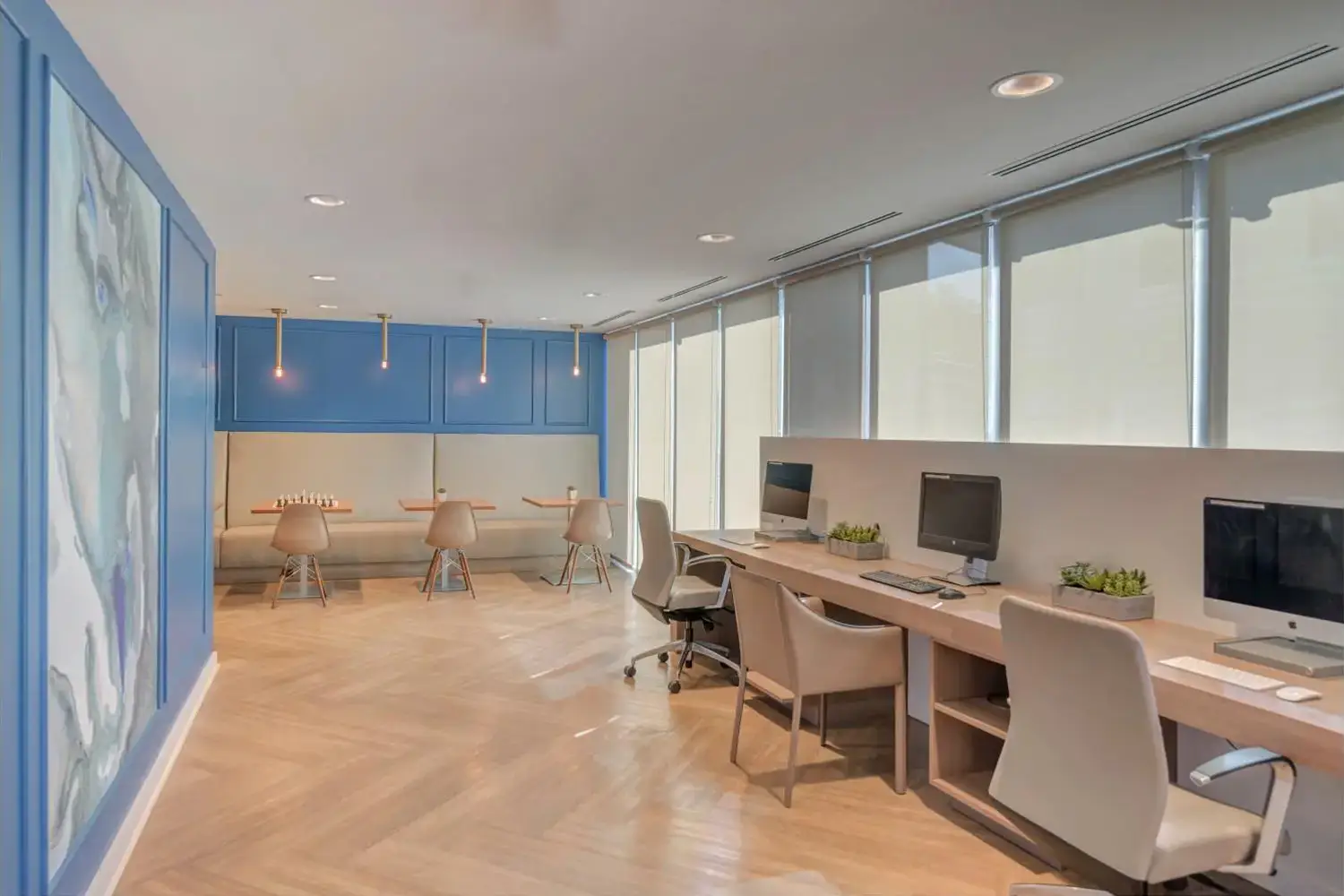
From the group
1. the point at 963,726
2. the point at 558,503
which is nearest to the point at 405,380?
the point at 558,503

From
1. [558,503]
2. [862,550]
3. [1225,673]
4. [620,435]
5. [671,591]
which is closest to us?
[1225,673]

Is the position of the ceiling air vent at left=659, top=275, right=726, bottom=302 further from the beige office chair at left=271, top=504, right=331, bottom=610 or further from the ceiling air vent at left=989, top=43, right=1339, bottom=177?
the beige office chair at left=271, top=504, right=331, bottom=610

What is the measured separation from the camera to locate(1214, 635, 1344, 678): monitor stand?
238 cm

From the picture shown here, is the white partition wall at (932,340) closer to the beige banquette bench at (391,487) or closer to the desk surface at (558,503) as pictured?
the desk surface at (558,503)

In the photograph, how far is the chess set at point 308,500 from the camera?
796 centimetres

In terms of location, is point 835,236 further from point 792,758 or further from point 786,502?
point 792,758

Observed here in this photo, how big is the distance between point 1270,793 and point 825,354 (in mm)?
3816

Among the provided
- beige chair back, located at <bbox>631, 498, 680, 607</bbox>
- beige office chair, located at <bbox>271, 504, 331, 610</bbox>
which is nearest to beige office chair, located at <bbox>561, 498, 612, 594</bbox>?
beige office chair, located at <bbox>271, 504, 331, 610</bbox>

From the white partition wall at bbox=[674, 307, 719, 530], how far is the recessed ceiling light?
4.41 m

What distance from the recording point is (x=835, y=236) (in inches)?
188

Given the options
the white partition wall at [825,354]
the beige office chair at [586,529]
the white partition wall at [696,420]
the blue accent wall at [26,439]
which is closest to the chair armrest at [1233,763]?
the blue accent wall at [26,439]

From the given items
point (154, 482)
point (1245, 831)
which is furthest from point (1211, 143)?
point (154, 482)

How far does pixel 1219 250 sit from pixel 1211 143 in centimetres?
Answer: 40

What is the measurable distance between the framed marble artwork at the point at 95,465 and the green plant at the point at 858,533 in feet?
10.9
